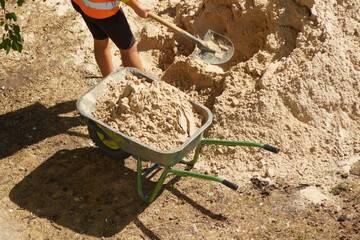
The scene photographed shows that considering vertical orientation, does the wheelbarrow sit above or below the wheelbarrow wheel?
above

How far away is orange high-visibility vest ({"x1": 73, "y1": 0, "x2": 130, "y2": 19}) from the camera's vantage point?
3689mm

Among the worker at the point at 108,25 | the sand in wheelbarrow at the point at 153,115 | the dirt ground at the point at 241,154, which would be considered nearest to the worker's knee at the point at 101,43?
the worker at the point at 108,25

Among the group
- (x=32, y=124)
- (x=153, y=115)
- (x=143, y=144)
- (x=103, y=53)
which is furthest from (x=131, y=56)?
(x=143, y=144)

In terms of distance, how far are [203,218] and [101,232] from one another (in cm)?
86

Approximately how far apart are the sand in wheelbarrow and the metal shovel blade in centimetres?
101

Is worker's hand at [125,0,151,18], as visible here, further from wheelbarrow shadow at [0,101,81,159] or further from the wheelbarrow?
wheelbarrow shadow at [0,101,81,159]

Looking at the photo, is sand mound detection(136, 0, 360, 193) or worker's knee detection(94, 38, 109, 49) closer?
sand mound detection(136, 0, 360, 193)

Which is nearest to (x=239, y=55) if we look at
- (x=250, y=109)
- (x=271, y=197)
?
(x=250, y=109)

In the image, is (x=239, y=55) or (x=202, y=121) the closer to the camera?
(x=202, y=121)

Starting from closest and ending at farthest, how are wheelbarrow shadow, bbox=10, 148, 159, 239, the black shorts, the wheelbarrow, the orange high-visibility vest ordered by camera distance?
the wheelbarrow
wheelbarrow shadow, bbox=10, 148, 159, 239
the orange high-visibility vest
the black shorts

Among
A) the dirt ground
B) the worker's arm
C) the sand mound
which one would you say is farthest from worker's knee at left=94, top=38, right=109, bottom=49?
the sand mound

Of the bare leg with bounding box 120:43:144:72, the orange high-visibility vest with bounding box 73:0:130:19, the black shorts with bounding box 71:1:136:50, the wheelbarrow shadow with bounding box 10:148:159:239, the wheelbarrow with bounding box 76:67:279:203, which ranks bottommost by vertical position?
the wheelbarrow shadow with bounding box 10:148:159:239

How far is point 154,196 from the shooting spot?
349cm

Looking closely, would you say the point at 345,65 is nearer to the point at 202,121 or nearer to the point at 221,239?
the point at 202,121
